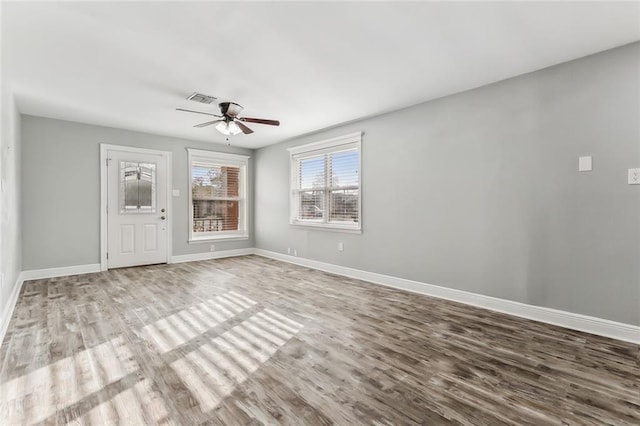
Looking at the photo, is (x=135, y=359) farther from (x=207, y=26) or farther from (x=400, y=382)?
(x=207, y=26)

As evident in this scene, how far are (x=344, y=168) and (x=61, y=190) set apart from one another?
4.68m

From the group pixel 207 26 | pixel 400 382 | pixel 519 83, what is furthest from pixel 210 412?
pixel 519 83

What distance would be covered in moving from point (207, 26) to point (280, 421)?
278 cm

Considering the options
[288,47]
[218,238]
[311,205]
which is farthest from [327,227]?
[288,47]

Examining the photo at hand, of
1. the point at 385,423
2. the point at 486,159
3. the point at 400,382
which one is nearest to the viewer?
the point at 385,423

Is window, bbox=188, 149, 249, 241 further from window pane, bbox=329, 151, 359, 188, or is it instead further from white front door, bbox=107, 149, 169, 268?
window pane, bbox=329, 151, 359, 188

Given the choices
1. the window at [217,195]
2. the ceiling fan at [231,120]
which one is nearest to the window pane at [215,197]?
the window at [217,195]

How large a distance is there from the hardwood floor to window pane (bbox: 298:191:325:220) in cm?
231

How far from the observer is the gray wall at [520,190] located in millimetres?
2707

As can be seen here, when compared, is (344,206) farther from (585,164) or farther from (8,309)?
(8,309)

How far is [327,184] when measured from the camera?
557 centimetres

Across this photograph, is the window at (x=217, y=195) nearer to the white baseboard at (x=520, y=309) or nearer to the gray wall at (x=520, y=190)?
the white baseboard at (x=520, y=309)

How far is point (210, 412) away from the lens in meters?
1.70

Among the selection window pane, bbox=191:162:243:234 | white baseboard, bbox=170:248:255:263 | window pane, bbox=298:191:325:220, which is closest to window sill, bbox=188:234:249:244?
window pane, bbox=191:162:243:234
